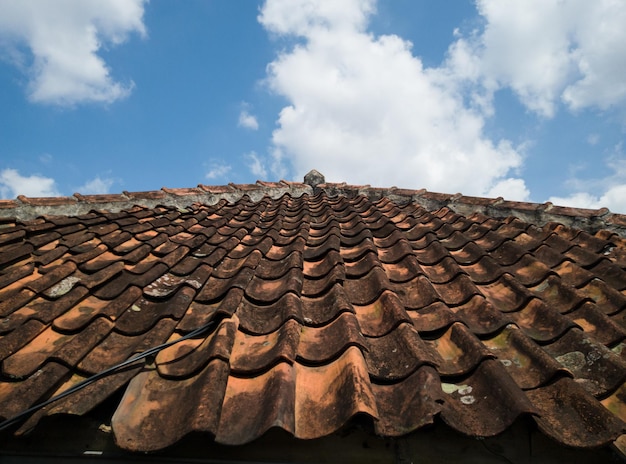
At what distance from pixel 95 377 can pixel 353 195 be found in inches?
217

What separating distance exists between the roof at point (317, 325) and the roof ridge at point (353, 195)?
84mm

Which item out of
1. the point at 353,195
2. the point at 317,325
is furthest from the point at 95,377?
the point at 353,195

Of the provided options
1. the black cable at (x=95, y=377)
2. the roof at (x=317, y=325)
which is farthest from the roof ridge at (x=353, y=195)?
the black cable at (x=95, y=377)

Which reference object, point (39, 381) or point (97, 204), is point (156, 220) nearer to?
point (97, 204)

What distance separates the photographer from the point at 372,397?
151 centimetres

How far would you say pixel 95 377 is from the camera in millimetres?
1700

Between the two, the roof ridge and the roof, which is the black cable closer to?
the roof

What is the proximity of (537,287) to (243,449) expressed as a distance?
2.50m

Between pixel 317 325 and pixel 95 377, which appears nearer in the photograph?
pixel 95 377

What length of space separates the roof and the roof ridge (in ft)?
0.27

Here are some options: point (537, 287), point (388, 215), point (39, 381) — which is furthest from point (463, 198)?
point (39, 381)

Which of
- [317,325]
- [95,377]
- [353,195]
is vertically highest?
[353,195]

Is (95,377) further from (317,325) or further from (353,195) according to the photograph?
(353,195)

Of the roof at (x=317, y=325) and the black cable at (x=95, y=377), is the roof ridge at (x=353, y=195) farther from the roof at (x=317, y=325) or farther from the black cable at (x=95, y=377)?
the black cable at (x=95, y=377)
